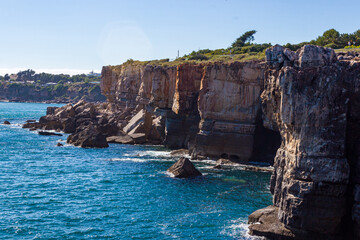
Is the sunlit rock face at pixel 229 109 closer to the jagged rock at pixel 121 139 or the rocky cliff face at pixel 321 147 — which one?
the jagged rock at pixel 121 139

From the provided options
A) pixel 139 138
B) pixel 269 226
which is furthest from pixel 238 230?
pixel 139 138

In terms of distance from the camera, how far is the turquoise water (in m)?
26.7

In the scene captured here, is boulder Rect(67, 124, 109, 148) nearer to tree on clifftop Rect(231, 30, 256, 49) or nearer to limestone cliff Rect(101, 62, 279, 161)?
limestone cliff Rect(101, 62, 279, 161)

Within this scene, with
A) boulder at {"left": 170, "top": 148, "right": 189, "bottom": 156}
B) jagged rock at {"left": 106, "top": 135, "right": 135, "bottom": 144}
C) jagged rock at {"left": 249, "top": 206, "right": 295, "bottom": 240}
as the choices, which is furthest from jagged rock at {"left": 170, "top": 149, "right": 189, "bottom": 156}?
jagged rock at {"left": 249, "top": 206, "right": 295, "bottom": 240}

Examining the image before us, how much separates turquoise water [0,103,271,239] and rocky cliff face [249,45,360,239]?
4662 millimetres

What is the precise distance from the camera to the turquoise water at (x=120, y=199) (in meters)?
26.7

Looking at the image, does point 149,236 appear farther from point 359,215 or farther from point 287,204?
point 359,215

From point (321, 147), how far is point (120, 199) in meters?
18.2

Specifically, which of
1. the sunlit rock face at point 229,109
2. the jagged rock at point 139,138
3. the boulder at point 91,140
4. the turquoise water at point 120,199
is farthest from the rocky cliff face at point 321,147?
the jagged rock at point 139,138

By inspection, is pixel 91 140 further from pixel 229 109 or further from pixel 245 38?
pixel 245 38

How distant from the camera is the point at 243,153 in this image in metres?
50.5

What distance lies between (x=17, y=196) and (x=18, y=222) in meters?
7.10

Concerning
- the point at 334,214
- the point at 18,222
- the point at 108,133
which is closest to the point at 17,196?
the point at 18,222

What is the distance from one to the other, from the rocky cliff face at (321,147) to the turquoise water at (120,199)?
15.3ft
